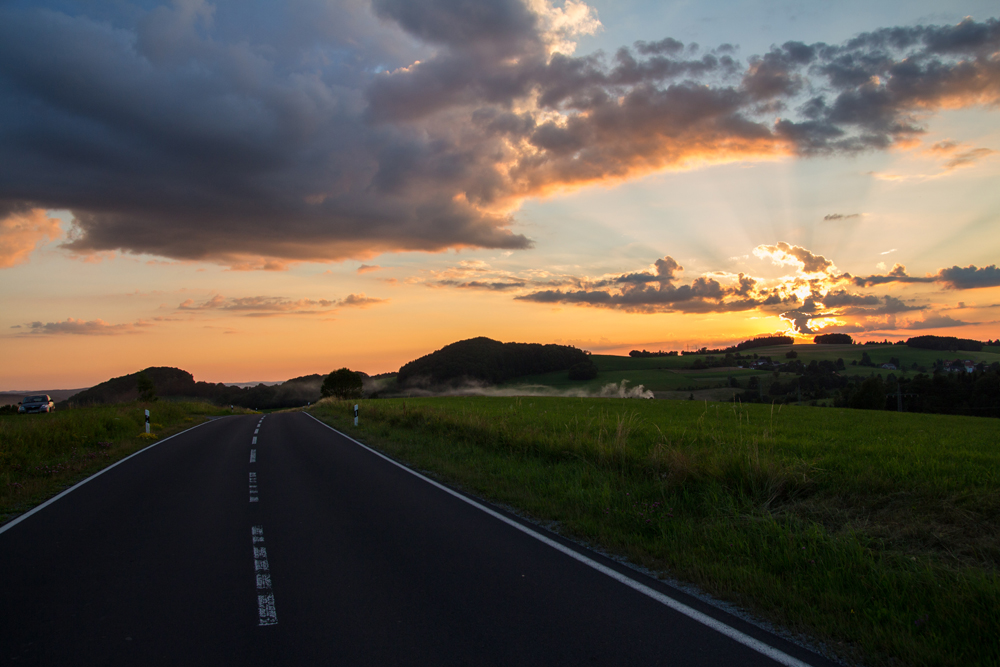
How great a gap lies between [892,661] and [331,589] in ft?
14.6

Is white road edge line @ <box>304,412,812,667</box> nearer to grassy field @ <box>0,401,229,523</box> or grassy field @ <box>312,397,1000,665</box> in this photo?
grassy field @ <box>312,397,1000,665</box>

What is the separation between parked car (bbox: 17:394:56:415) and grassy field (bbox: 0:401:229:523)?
77.6 ft

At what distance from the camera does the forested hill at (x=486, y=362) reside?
117 metres

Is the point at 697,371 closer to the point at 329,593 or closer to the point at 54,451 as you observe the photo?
the point at 54,451

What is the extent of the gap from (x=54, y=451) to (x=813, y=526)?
730 inches

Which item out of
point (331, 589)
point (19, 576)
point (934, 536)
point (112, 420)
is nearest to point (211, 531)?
point (19, 576)

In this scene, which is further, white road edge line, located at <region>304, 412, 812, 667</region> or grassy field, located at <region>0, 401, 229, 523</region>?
grassy field, located at <region>0, 401, 229, 523</region>

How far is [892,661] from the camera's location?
3.67 m

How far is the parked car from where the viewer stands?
3875cm

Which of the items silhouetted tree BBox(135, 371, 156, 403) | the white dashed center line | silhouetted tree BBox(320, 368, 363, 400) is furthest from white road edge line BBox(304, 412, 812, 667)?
silhouetted tree BBox(320, 368, 363, 400)

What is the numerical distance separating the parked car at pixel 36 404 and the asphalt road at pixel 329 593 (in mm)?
40101

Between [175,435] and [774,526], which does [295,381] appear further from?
[774,526]

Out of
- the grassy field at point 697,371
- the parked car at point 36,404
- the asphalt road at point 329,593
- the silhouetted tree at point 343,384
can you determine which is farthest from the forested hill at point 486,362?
the asphalt road at point 329,593

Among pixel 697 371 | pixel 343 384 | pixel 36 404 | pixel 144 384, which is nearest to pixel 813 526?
pixel 36 404
